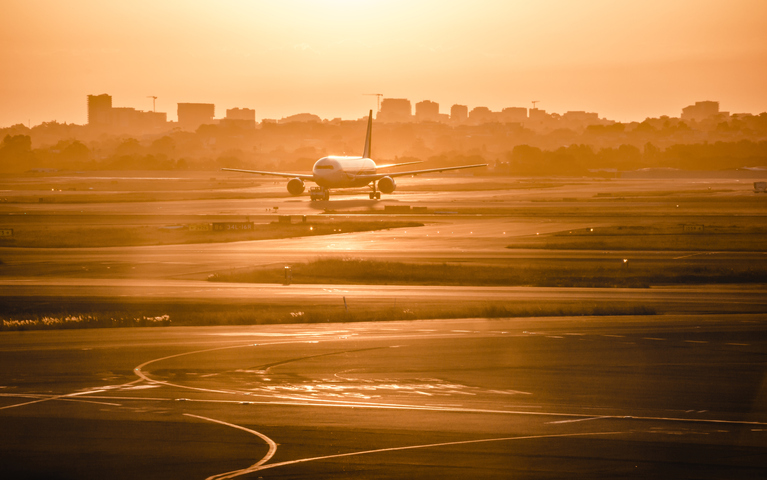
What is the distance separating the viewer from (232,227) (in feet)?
191

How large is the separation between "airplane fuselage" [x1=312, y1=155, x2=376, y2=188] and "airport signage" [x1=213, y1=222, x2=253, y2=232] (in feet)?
79.4

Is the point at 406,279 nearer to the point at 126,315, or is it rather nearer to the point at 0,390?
the point at 126,315

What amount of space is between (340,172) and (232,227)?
89.8 ft

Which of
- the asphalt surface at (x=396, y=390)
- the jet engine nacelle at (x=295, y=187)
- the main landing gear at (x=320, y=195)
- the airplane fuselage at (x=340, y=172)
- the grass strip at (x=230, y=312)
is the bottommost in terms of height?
the grass strip at (x=230, y=312)

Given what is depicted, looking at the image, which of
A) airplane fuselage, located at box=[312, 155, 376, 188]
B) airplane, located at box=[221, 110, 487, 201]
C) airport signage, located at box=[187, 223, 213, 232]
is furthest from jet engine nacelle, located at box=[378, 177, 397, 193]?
airport signage, located at box=[187, 223, 213, 232]

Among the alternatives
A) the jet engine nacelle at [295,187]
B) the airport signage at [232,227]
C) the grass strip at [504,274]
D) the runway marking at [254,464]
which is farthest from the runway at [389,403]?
the jet engine nacelle at [295,187]

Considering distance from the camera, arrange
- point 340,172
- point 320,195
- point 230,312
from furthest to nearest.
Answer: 1. point 320,195
2. point 340,172
3. point 230,312

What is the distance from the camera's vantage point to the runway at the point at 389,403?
11.4m

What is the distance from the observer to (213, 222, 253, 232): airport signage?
5747 cm

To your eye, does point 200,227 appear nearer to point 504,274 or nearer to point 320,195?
point 504,274

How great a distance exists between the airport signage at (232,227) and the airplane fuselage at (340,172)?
2420 centimetres

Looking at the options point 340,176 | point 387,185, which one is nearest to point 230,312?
point 340,176

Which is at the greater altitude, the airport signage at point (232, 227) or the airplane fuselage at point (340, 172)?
the airplane fuselage at point (340, 172)

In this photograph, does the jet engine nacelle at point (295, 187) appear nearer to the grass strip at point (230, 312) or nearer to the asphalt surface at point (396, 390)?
the asphalt surface at point (396, 390)
